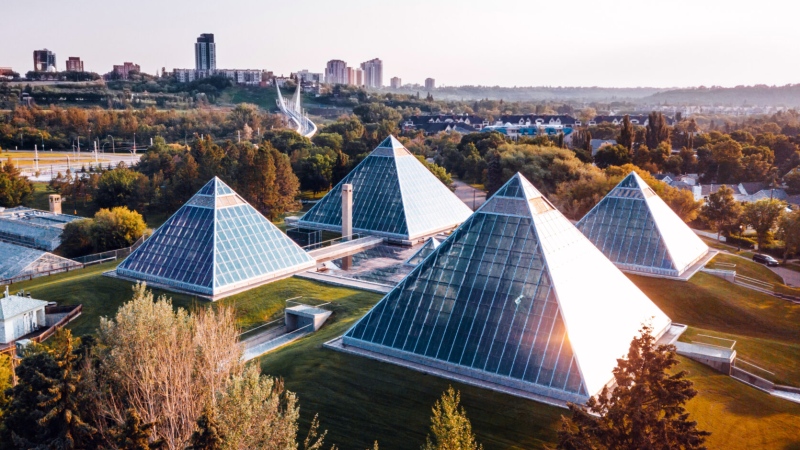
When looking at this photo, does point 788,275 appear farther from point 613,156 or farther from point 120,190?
point 120,190

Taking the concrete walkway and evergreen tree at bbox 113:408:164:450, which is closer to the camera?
evergreen tree at bbox 113:408:164:450

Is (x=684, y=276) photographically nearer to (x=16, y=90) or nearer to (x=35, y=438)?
(x=35, y=438)

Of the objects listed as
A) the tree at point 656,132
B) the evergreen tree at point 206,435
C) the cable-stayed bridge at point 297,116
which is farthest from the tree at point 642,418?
the cable-stayed bridge at point 297,116

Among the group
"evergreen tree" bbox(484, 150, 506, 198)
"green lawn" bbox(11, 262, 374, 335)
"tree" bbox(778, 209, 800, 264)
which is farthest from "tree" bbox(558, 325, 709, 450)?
"evergreen tree" bbox(484, 150, 506, 198)

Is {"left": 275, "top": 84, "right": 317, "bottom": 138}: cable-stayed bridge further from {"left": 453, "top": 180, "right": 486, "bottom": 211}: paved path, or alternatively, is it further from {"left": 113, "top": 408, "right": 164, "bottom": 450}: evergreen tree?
{"left": 113, "top": 408, "right": 164, "bottom": 450}: evergreen tree

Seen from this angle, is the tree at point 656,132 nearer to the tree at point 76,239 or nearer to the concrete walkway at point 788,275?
the concrete walkway at point 788,275

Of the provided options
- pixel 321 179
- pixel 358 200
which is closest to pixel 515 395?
pixel 358 200
